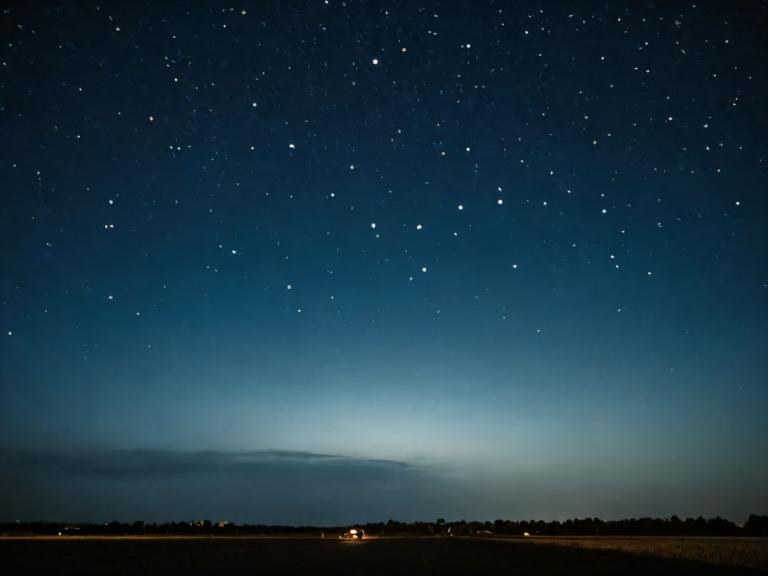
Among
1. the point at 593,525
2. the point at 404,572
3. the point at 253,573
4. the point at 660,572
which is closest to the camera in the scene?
the point at 253,573

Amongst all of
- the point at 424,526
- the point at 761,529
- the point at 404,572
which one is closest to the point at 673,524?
the point at 761,529

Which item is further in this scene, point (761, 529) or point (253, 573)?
point (761, 529)

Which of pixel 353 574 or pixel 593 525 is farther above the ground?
pixel 353 574

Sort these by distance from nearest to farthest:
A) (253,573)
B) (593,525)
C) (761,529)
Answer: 1. (253,573)
2. (761,529)
3. (593,525)

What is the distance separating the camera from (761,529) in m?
112

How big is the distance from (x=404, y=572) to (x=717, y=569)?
13089mm

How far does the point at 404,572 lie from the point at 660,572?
390 inches

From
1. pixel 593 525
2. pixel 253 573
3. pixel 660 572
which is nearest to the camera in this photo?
pixel 253 573

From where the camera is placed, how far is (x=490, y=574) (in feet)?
75.6

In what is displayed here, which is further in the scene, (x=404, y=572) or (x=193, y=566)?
(x=193, y=566)

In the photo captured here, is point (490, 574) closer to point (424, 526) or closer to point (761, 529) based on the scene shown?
point (761, 529)

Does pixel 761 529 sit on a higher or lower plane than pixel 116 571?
lower

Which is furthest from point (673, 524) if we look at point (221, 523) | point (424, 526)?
point (221, 523)

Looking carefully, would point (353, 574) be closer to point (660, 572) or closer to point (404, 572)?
point (404, 572)
